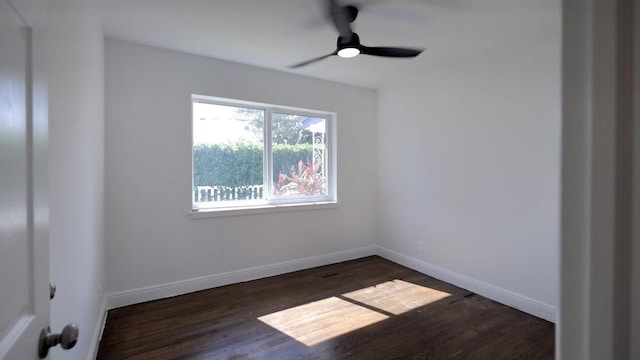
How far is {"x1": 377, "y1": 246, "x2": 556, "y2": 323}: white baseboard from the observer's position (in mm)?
2623

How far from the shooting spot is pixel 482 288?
10.1ft

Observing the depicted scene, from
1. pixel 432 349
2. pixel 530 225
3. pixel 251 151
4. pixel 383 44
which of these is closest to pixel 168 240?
pixel 251 151

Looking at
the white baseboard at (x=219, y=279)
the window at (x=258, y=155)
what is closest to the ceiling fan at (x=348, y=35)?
the window at (x=258, y=155)

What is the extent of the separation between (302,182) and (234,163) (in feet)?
3.12

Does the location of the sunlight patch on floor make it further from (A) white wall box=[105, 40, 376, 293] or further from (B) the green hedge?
(B) the green hedge

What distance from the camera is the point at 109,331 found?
2.36 meters

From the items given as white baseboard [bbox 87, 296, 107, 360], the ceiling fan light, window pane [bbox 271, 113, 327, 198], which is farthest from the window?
the ceiling fan light

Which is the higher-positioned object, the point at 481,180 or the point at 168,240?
the point at 481,180

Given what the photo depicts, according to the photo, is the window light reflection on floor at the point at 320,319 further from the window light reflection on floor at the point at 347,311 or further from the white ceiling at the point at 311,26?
the white ceiling at the point at 311,26

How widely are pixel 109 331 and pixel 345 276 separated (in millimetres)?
2336

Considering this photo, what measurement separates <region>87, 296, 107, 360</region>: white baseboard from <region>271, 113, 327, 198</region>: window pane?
199 cm

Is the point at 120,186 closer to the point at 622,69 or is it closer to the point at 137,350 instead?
the point at 137,350

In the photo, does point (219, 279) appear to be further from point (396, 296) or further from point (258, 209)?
point (396, 296)

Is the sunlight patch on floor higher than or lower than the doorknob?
lower
